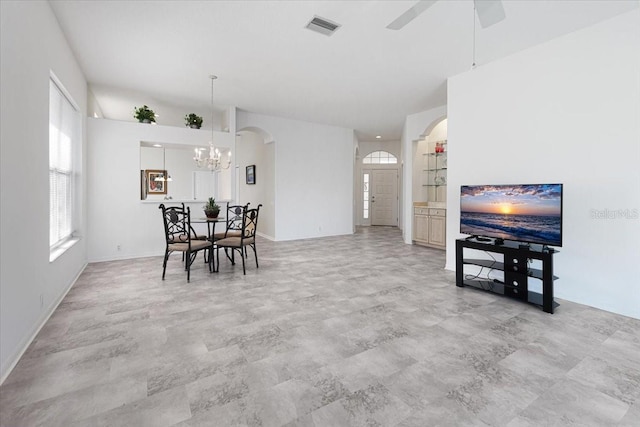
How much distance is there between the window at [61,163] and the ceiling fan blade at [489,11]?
453 centimetres

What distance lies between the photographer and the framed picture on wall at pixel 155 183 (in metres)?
7.84

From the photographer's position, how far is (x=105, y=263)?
5336 mm

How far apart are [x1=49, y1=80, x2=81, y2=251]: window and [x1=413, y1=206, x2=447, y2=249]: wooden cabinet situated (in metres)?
6.58

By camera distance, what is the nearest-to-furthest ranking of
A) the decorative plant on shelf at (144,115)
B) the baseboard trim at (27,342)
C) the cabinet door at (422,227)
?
1. the baseboard trim at (27,342)
2. the decorative plant on shelf at (144,115)
3. the cabinet door at (422,227)

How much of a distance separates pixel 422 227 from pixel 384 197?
443 centimetres

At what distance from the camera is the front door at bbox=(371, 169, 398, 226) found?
11.4 meters

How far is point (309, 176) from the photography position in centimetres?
830

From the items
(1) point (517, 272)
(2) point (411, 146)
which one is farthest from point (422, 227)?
(1) point (517, 272)

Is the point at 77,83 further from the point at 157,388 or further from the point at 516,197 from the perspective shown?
the point at 516,197

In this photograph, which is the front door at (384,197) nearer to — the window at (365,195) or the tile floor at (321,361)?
the window at (365,195)

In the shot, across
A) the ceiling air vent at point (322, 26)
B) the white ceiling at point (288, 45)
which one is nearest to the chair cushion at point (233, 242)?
the white ceiling at point (288, 45)

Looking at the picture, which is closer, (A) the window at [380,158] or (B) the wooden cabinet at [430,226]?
(B) the wooden cabinet at [430,226]

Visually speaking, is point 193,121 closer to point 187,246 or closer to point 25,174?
point 187,246

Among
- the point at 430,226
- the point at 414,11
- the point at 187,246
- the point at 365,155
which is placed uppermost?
the point at 365,155
